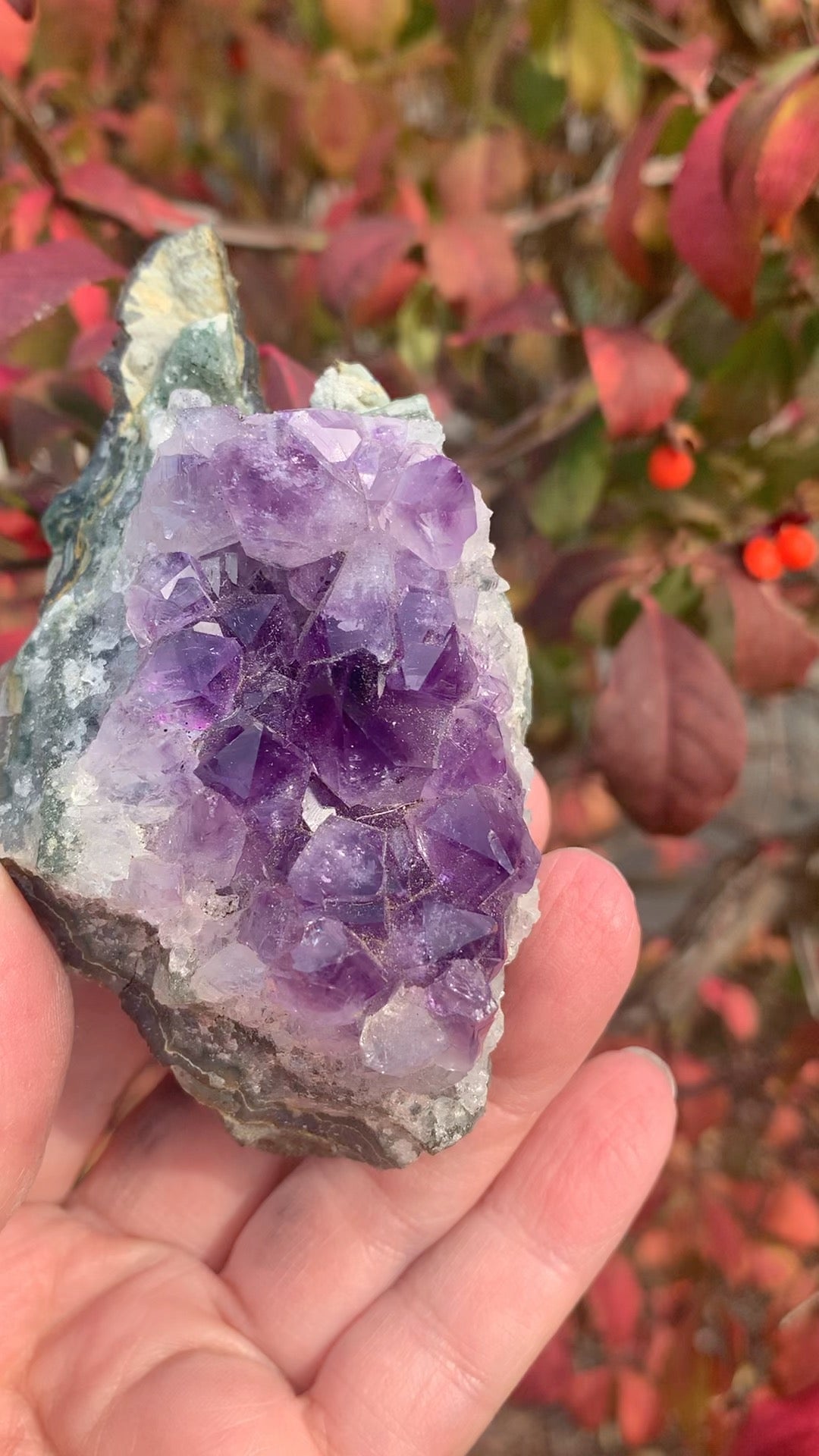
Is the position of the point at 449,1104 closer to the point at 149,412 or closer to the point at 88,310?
Answer: the point at 149,412

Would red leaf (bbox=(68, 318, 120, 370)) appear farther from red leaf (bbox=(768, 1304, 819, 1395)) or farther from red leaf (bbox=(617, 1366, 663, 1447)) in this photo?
red leaf (bbox=(617, 1366, 663, 1447))

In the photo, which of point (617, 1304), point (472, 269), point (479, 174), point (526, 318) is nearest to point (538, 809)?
point (526, 318)

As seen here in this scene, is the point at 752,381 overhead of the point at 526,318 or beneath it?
beneath

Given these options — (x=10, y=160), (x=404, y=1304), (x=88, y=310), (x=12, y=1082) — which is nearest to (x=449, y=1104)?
→ (x=404, y=1304)

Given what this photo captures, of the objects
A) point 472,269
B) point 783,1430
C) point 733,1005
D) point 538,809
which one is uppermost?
point 472,269

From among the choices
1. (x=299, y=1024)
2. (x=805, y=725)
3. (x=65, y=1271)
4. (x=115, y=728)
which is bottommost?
(x=805, y=725)

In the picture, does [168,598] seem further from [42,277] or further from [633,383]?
[633,383]
